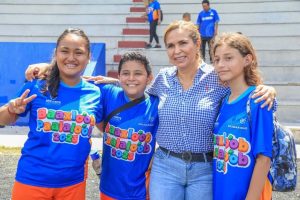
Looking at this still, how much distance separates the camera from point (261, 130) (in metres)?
2.35

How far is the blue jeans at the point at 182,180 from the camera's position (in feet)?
8.63

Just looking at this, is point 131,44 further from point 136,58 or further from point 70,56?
point 70,56

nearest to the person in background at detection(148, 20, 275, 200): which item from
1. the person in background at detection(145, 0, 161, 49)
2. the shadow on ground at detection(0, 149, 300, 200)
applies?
the shadow on ground at detection(0, 149, 300, 200)

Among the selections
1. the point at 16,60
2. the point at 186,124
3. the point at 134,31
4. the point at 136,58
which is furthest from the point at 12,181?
the point at 134,31

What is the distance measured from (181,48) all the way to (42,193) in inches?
51.3

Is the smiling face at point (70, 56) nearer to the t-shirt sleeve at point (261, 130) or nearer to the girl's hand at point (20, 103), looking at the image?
the girl's hand at point (20, 103)

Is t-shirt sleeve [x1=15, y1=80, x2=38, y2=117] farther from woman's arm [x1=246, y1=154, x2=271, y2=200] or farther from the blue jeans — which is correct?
woman's arm [x1=246, y1=154, x2=271, y2=200]

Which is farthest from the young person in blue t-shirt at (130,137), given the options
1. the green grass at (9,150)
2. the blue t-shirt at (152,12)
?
the blue t-shirt at (152,12)

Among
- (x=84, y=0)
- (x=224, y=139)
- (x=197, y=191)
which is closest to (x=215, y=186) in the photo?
(x=197, y=191)

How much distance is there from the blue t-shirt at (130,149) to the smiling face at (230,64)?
1.89ft

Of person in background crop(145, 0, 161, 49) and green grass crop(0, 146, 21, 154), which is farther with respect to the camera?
person in background crop(145, 0, 161, 49)

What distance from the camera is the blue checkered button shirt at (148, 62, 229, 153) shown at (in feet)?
8.63

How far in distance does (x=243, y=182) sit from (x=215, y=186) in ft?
0.65

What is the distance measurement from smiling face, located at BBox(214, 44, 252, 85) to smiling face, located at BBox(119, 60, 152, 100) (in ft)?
1.86
